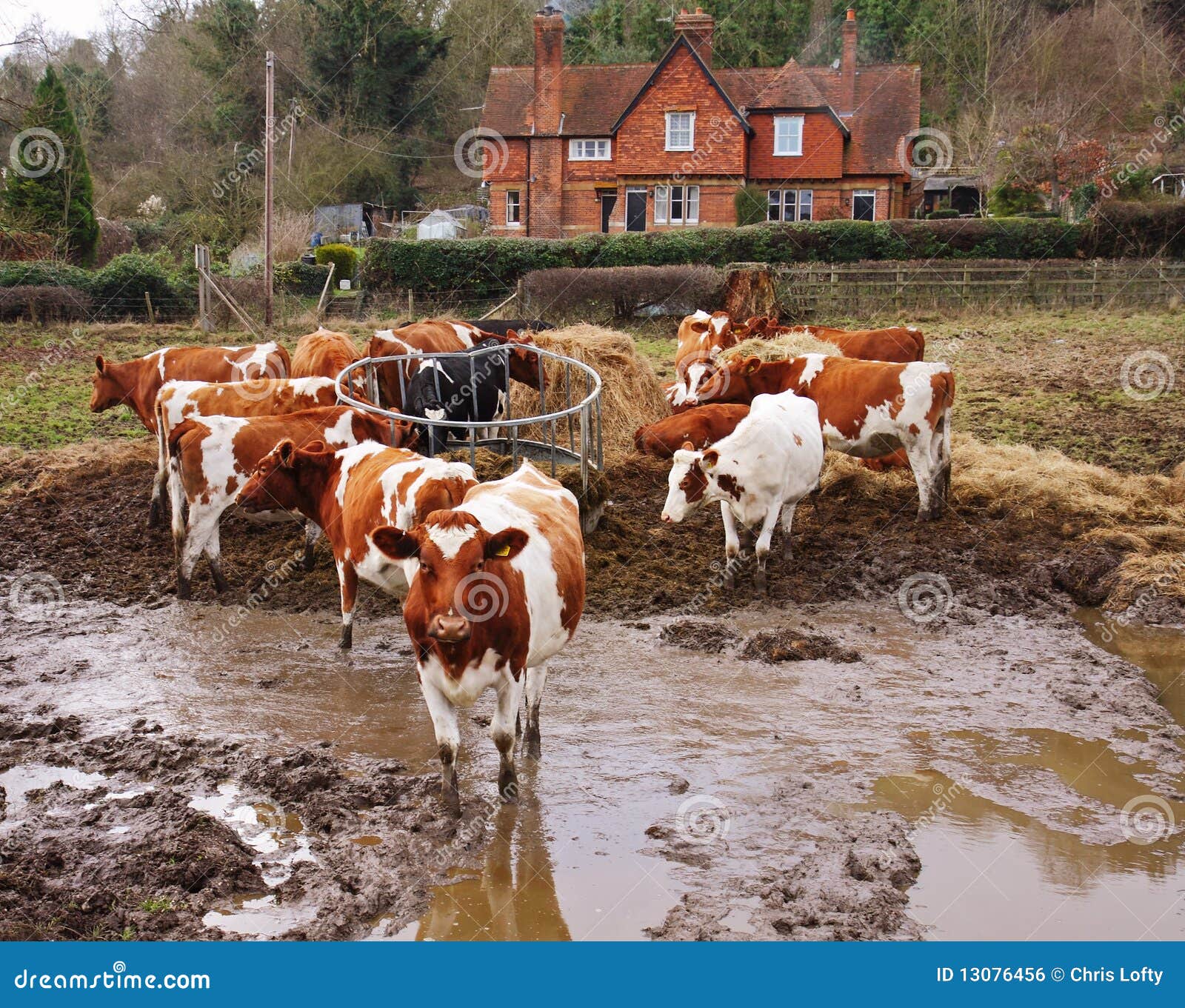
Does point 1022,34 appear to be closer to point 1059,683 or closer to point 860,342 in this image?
point 860,342

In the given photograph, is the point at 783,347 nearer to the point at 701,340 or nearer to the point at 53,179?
the point at 701,340

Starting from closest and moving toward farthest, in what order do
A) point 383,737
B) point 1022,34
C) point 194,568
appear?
point 383,737 < point 194,568 < point 1022,34

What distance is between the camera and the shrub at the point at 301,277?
31.7 m

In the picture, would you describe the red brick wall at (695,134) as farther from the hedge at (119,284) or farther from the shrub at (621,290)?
the hedge at (119,284)

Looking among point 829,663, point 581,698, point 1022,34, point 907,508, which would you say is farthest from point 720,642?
point 1022,34

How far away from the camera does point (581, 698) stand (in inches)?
292

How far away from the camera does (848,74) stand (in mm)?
40562

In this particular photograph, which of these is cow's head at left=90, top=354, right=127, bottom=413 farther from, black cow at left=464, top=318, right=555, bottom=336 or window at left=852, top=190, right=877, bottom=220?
window at left=852, top=190, right=877, bottom=220

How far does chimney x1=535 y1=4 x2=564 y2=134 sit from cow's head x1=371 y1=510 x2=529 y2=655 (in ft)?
122

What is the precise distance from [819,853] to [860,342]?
387 inches

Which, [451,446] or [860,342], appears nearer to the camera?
[451,446]

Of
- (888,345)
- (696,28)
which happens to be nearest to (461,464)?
(888,345)

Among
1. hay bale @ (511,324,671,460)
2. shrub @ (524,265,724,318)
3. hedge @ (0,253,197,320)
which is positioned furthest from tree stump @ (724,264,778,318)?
hedge @ (0,253,197,320)

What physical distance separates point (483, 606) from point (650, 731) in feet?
6.71
